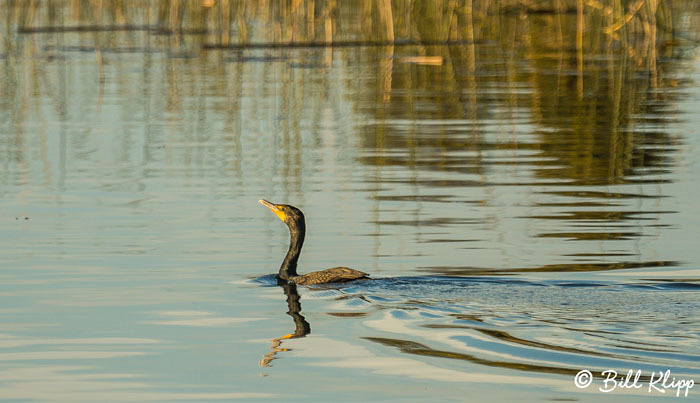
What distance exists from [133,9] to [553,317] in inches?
A: 1178

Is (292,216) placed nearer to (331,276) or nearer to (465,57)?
(331,276)

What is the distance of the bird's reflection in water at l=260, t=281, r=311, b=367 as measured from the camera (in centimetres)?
746

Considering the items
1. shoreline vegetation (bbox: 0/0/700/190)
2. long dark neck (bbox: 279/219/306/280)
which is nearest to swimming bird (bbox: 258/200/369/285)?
long dark neck (bbox: 279/219/306/280)

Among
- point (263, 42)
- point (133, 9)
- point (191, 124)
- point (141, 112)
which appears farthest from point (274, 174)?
point (133, 9)

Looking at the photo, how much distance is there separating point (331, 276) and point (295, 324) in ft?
3.20

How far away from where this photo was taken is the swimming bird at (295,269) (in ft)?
29.9

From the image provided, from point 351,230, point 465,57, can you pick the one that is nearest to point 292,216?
point 351,230

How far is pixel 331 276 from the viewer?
9.21 metres

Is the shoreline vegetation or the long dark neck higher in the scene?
the shoreline vegetation

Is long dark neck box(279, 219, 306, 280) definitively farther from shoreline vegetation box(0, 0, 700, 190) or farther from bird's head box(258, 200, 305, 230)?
shoreline vegetation box(0, 0, 700, 190)

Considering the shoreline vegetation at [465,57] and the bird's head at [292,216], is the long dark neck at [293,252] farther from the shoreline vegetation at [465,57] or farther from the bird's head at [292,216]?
the shoreline vegetation at [465,57]

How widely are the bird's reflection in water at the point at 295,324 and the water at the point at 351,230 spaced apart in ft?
0.08

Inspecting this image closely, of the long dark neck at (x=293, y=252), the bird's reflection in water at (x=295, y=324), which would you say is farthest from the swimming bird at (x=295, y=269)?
the bird's reflection in water at (x=295, y=324)

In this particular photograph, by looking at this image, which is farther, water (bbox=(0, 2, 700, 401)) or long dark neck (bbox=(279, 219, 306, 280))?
long dark neck (bbox=(279, 219, 306, 280))
